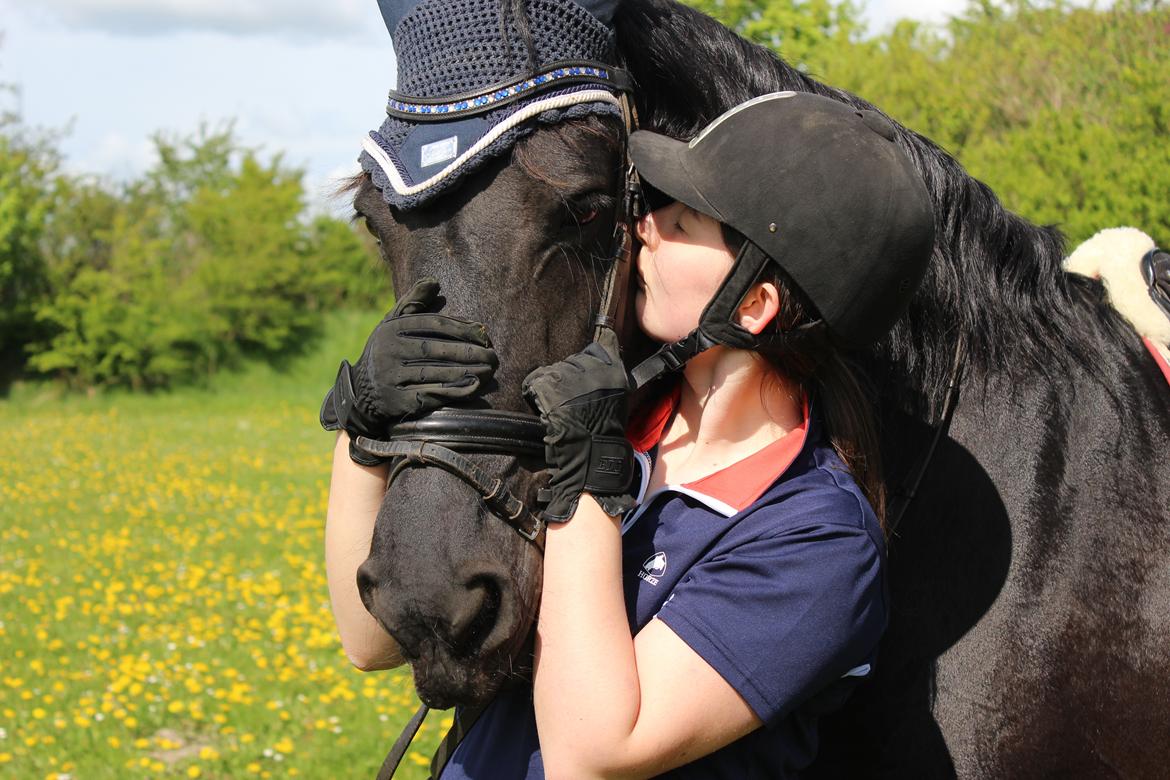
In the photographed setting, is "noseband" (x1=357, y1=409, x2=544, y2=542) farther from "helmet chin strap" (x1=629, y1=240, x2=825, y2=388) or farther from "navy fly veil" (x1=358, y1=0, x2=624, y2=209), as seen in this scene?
"navy fly veil" (x1=358, y1=0, x2=624, y2=209)

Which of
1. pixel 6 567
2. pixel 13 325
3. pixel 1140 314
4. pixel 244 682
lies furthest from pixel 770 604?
pixel 13 325

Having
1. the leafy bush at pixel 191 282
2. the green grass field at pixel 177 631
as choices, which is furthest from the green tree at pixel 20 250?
the green grass field at pixel 177 631

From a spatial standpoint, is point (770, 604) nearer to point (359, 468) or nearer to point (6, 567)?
point (359, 468)

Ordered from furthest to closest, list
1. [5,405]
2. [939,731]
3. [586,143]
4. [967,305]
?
1. [5,405]
2. [967,305]
3. [939,731]
4. [586,143]

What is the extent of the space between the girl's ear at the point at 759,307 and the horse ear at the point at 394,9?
2.75ft

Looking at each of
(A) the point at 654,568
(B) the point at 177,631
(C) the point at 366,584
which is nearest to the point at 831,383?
(A) the point at 654,568

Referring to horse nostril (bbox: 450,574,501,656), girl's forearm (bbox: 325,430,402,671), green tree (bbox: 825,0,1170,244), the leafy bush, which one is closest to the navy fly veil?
girl's forearm (bbox: 325,430,402,671)

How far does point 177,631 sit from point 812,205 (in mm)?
5995

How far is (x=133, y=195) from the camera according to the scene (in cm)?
2770

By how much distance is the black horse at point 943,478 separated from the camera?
1.67 metres

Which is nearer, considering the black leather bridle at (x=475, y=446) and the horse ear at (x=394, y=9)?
the black leather bridle at (x=475, y=446)

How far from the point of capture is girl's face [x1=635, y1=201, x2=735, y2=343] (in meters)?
1.86

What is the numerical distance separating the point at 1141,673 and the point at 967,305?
33.4 inches

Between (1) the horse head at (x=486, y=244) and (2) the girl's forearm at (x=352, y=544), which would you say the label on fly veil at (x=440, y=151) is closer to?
(1) the horse head at (x=486, y=244)
